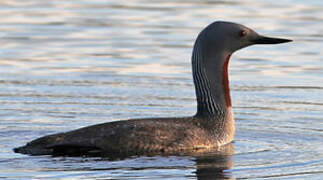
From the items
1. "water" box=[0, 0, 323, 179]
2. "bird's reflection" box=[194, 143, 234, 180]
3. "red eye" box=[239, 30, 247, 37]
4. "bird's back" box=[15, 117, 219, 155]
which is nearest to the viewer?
"bird's reflection" box=[194, 143, 234, 180]

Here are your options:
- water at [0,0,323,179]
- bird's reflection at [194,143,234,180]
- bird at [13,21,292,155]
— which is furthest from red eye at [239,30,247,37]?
bird's reflection at [194,143,234,180]

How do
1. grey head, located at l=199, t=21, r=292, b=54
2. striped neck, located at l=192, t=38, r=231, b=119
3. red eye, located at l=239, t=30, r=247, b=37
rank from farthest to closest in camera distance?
red eye, located at l=239, t=30, r=247, b=37, striped neck, located at l=192, t=38, r=231, b=119, grey head, located at l=199, t=21, r=292, b=54

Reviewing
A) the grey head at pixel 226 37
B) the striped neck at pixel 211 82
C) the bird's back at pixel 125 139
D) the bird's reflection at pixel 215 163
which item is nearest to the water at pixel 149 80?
the bird's reflection at pixel 215 163

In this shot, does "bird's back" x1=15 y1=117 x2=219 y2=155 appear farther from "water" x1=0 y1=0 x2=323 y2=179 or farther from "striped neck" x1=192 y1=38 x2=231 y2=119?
"striped neck" x1=192 y1=38 x2=231 y2=119

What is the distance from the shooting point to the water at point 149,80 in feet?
34.2

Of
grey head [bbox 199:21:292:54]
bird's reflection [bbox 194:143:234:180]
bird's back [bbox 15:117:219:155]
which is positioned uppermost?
grey head [bbox 199:21:292:54]

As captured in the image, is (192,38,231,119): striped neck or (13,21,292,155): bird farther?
(192,38,231,119): striped neck

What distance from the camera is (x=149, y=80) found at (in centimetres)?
1492

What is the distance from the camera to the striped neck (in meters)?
11.8

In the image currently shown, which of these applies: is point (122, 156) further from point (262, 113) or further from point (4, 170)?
point (262, 113)

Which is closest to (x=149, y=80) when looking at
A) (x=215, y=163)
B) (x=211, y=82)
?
(x=211, y=82)

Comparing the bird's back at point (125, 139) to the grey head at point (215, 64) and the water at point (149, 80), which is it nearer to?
the water at point (149, 80)

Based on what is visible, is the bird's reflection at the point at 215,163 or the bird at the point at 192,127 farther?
the bird at the point at 192,127

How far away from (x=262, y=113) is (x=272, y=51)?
4.42m
